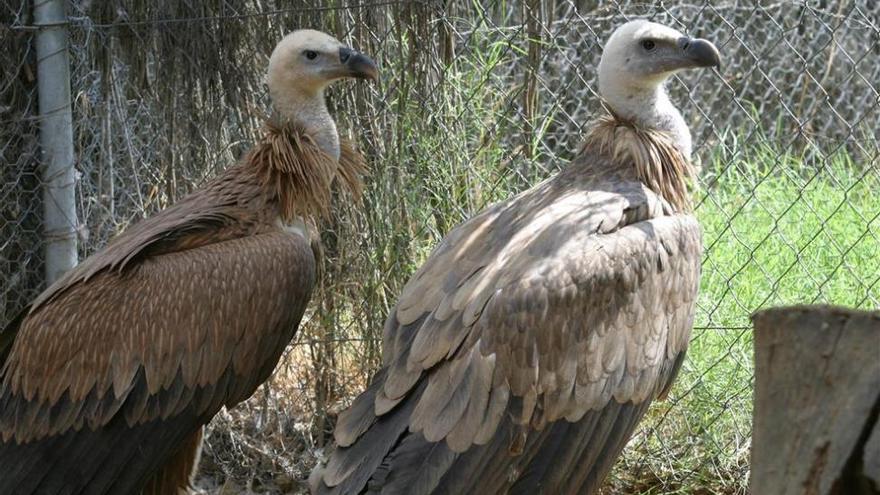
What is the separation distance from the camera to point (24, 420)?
171 inches

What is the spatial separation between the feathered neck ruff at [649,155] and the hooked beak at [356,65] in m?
0.83

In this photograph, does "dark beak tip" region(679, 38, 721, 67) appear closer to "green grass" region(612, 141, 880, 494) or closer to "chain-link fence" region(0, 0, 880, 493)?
"chain-link fence" region(0, 0, 880, 493)

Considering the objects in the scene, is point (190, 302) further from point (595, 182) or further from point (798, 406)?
point (798, 406)

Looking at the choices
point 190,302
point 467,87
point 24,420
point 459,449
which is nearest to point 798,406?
point 459,449

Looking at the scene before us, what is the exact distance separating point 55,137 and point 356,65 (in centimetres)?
165

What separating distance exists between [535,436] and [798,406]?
6.30 ft

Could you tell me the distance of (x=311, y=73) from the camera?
483 cm

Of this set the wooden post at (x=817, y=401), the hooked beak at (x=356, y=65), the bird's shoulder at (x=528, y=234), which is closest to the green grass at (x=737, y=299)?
the bird's shoulder at (x=528, y=234)

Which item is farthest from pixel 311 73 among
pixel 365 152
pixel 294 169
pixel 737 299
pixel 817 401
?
pixel 817 401

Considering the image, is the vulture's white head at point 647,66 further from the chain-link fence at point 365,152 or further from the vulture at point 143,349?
the vulture at point 143,349

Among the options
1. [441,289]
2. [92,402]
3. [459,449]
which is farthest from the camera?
[92,402]

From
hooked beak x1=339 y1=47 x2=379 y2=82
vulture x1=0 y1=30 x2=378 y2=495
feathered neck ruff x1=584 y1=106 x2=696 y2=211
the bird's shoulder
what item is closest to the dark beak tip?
feathered neck ruff x1=584 y1=106 x2=696 y2=211

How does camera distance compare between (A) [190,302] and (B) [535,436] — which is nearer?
(B) [535,436]

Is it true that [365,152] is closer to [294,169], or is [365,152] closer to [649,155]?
[294,169]
